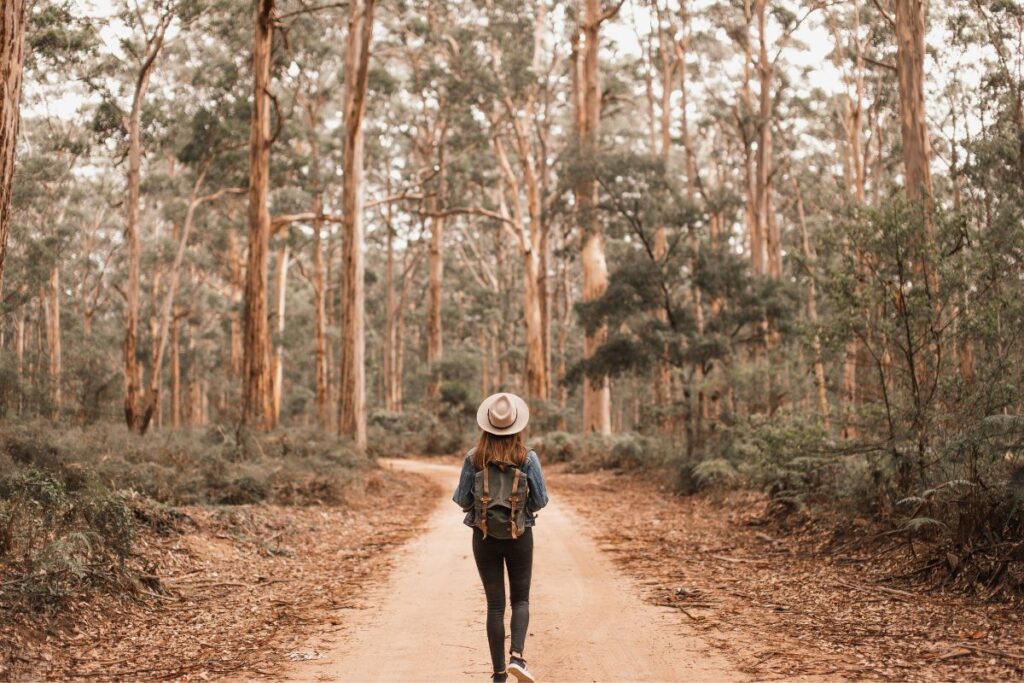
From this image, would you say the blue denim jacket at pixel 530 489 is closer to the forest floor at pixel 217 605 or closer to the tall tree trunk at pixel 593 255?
the forest floor at pixel 217 605

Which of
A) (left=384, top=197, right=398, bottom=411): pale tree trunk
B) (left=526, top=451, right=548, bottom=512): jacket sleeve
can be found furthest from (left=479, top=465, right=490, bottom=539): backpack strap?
(left=384, top=197, right=398, bottom=411): pale tree trunk

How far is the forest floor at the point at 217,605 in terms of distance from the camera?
5724 mm

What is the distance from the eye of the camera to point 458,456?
30.1 metres

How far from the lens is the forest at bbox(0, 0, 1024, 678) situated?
7906 millimetres

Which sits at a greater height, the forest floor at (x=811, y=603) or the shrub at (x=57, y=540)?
the shrub at (x=57, y=540)

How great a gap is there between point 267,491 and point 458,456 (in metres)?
17.6

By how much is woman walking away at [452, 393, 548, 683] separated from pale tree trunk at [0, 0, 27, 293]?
3535 mm

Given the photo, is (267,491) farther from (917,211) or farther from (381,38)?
(381,38)

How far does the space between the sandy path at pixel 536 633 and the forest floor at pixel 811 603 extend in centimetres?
31

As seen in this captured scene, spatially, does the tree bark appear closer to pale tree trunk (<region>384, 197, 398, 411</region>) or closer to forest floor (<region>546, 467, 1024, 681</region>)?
forest floor (<region>546, 467, 1024, 681</region>)

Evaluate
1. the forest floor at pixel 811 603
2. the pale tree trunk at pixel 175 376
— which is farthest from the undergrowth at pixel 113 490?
the pale tree trunk at pixel 175 376

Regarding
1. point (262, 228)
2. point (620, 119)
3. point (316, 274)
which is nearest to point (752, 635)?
point (262, 228)

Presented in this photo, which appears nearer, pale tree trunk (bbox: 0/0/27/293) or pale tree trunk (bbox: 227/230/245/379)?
pale tree trunk (bbox: 0/0/27/293)

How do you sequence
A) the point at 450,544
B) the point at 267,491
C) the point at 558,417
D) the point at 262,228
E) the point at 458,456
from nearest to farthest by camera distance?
1. the point at 450,544
2. the point at 267,491
3. the point at 262,228
4. the point at 558,417
5. the point at 458,456
